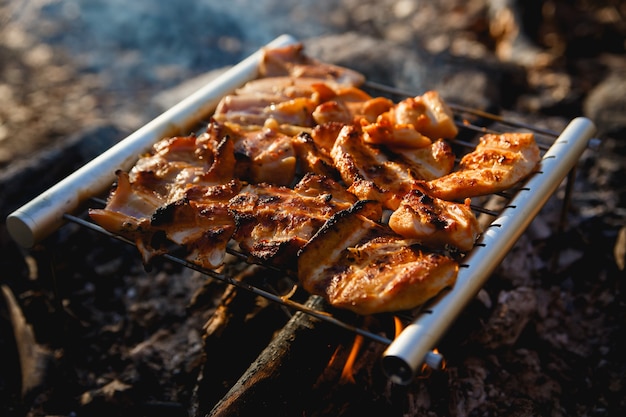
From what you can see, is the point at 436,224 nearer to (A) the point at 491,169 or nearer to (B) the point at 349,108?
(A) the point at 491,169

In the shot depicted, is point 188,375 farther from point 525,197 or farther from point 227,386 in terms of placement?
point 525,197

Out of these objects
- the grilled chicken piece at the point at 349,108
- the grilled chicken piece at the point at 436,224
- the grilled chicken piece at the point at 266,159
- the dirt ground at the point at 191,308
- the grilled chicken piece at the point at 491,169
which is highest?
the grilled chicken piece at the point at 266,159

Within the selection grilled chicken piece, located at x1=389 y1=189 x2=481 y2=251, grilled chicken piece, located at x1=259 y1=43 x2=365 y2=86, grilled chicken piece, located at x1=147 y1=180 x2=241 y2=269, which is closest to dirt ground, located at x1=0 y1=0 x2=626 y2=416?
grilled chicken piece, located at x1=147 y1=180 x2=241 y2=269

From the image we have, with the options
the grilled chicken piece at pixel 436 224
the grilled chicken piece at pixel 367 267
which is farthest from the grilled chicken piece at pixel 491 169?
the grilled chicken piece at pixel 367 267

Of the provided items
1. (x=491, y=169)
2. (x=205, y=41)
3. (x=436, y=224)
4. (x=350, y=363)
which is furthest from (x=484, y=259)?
(x=205, y=41)

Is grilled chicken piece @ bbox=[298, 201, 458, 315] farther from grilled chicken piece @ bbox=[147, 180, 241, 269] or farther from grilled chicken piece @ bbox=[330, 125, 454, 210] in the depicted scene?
grilled chicken piece @ bbox=[147, 180, 241, 269]

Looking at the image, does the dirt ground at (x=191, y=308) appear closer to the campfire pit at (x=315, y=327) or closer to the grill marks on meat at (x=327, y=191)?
the campfire pit at (x=315, y=327)
